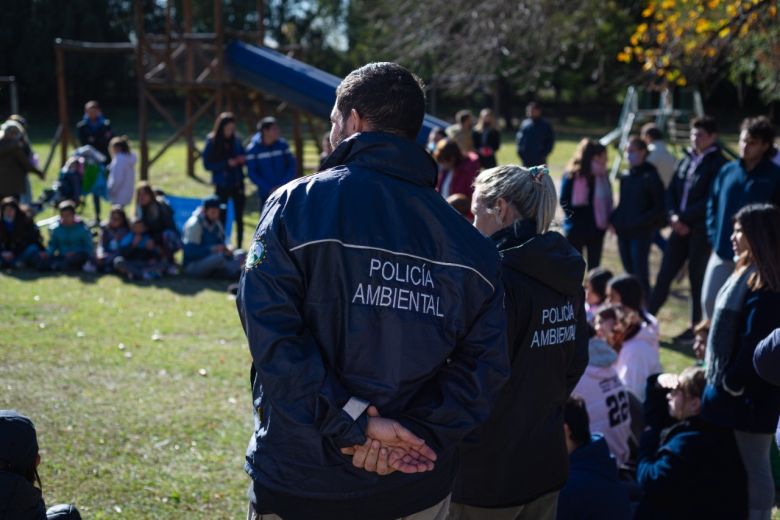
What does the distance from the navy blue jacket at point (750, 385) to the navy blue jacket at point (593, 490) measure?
652mm

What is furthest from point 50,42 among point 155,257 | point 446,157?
point 446,157

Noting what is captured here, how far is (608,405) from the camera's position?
512 cm

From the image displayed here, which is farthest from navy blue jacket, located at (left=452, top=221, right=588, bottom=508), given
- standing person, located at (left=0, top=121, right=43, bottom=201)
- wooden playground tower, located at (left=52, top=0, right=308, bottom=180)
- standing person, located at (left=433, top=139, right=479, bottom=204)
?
wooden playground tower, located at (left=52, top=0, right=308, bottom=180)

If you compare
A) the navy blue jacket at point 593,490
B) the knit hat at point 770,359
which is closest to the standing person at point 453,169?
the navy blue jacket at point 593,490

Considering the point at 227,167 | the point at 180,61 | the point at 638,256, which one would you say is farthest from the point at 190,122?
the point at 638,256

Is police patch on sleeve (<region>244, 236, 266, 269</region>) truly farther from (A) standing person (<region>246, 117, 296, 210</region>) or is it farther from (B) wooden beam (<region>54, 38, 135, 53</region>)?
(B) wooden beam (<region>54, 38, 135, 53</region>)

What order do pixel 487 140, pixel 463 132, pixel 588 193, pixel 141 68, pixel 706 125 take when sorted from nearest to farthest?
pixel 706 125 → pixel 588 193 → pixel 463 132 → pixel 487 140 → pixel 141 68

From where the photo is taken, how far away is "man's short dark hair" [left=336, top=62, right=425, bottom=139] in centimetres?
254

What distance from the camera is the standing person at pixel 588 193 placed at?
972cm

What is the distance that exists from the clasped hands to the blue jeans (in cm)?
761

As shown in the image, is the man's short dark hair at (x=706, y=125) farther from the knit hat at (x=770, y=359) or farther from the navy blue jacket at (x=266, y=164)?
the navy blue jacket at (x=266, y=164)

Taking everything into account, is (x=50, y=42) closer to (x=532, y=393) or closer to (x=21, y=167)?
(x=21, y=167)

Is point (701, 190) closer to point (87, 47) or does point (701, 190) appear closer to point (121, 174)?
point (121, 174)

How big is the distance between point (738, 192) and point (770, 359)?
4.60 meters
